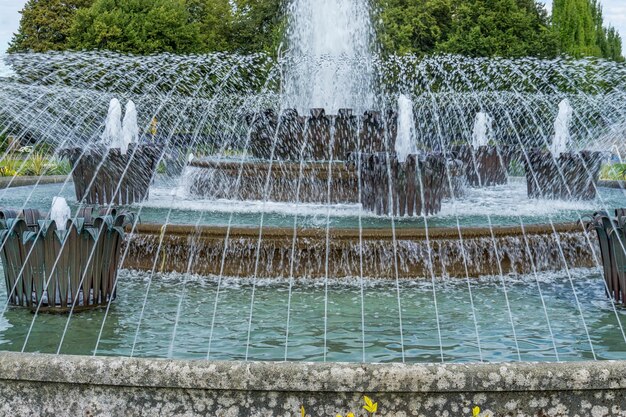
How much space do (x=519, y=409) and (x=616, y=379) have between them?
20.1 inches

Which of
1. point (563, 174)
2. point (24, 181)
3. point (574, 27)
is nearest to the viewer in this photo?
point (563, 174)

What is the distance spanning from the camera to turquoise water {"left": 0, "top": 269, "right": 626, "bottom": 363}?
6727 millimetres

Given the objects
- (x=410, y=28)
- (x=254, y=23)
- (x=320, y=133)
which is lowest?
(x=320, y=133)

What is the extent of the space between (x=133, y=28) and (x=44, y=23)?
11.1 metres

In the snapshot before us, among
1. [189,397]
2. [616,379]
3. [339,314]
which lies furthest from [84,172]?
[616,379]

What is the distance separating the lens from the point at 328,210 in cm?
1210

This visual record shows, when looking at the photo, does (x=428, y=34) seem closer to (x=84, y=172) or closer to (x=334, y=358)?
(x=84, y=172)

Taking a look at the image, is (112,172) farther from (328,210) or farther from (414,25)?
(414,25)

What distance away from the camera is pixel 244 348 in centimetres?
680

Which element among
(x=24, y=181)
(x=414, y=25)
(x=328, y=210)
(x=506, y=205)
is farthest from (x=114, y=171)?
(x=414, y=25)

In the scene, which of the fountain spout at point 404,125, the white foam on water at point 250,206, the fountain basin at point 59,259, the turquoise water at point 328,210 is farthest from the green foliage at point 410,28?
the fountain basin at point 59,259

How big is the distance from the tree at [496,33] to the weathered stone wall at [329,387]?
43.2 metres

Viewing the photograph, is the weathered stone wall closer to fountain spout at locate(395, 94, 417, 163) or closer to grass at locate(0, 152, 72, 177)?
fountain spout at locate(395, 94, 417, 163)

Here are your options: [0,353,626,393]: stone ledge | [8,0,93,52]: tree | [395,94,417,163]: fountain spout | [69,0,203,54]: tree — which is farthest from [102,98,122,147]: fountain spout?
[8,0,93,52]: tree
